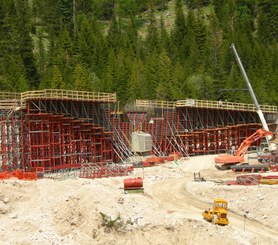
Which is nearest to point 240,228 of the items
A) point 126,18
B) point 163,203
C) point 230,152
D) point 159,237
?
point 159,237

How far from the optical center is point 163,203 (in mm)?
41656

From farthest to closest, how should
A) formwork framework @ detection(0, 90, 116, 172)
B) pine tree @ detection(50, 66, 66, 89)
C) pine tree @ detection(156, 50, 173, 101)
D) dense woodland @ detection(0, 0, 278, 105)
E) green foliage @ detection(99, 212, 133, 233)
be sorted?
dense woodland @ detection(0, 0, 278, 105), pine tree @ detection(50, 66, 66, 89), pine tree @ detection(156, 50, 173, 101), formwork framework @ detection(0, 90, 116, 172), green foliage @ detection(99, 212, 133, 233)

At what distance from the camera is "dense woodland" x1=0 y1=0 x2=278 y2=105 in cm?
9331

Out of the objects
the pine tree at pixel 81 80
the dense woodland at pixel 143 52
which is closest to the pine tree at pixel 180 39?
the dense woodland at pixel 143 52

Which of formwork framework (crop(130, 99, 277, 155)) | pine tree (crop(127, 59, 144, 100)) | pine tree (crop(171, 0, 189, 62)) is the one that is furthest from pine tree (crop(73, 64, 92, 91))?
pine tree (crop(171, 0, 189, 62))

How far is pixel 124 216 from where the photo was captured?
33.8 m

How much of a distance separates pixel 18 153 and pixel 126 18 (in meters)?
110

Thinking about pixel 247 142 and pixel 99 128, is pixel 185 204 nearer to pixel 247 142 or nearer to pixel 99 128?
pixel 99 128

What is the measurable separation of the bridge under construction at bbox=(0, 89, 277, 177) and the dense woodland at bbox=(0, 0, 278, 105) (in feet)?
32.7

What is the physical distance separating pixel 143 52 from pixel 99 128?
62248 mm

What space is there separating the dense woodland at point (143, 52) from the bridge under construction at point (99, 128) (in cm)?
998

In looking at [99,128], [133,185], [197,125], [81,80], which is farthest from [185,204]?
[81,80]

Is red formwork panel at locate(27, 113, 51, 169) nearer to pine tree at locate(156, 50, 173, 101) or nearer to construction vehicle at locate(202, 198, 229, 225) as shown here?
construction vehicle at locate(202, 198, 229, 225)

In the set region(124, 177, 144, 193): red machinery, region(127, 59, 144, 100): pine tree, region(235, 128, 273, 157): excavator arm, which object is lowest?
region(124, 177, 144, 193): red machinery
